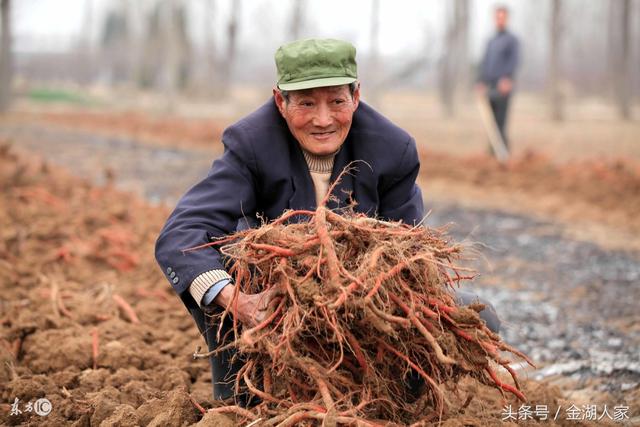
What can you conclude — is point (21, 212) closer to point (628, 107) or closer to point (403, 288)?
point (403, 288)

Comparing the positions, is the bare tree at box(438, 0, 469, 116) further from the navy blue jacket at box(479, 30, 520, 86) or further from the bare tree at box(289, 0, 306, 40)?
the navy blue jacket at box(479, 30, 520, 86)

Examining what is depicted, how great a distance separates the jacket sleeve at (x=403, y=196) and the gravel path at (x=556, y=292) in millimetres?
238

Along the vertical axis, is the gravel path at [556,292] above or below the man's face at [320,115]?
below

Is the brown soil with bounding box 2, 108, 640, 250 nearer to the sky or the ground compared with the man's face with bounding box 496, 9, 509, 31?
nearer to the ground

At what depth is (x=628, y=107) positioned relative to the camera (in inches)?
792

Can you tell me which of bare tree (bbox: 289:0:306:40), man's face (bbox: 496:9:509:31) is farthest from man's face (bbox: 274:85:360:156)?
bare tree (bbox: 289:0:306:40)

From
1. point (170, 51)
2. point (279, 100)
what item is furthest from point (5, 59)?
point (279, 100)

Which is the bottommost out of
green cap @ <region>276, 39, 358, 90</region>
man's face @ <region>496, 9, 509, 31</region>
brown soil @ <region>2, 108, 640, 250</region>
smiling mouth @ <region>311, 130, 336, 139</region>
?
brown soil @ <region>2, 108, 640, 250</region>

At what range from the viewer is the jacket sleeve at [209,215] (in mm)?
2473

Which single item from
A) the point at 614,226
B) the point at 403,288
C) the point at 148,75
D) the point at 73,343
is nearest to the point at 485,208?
the point at 614,226

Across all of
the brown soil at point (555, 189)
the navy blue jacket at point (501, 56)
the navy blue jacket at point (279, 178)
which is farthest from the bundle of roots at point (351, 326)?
the navy blue jacket at point (501, 56)

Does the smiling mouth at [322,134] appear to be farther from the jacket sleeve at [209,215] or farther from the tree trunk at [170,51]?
the tree trunk at [170,51]

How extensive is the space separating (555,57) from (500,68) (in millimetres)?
9517

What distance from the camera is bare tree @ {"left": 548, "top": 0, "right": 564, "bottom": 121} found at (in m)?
18.7
